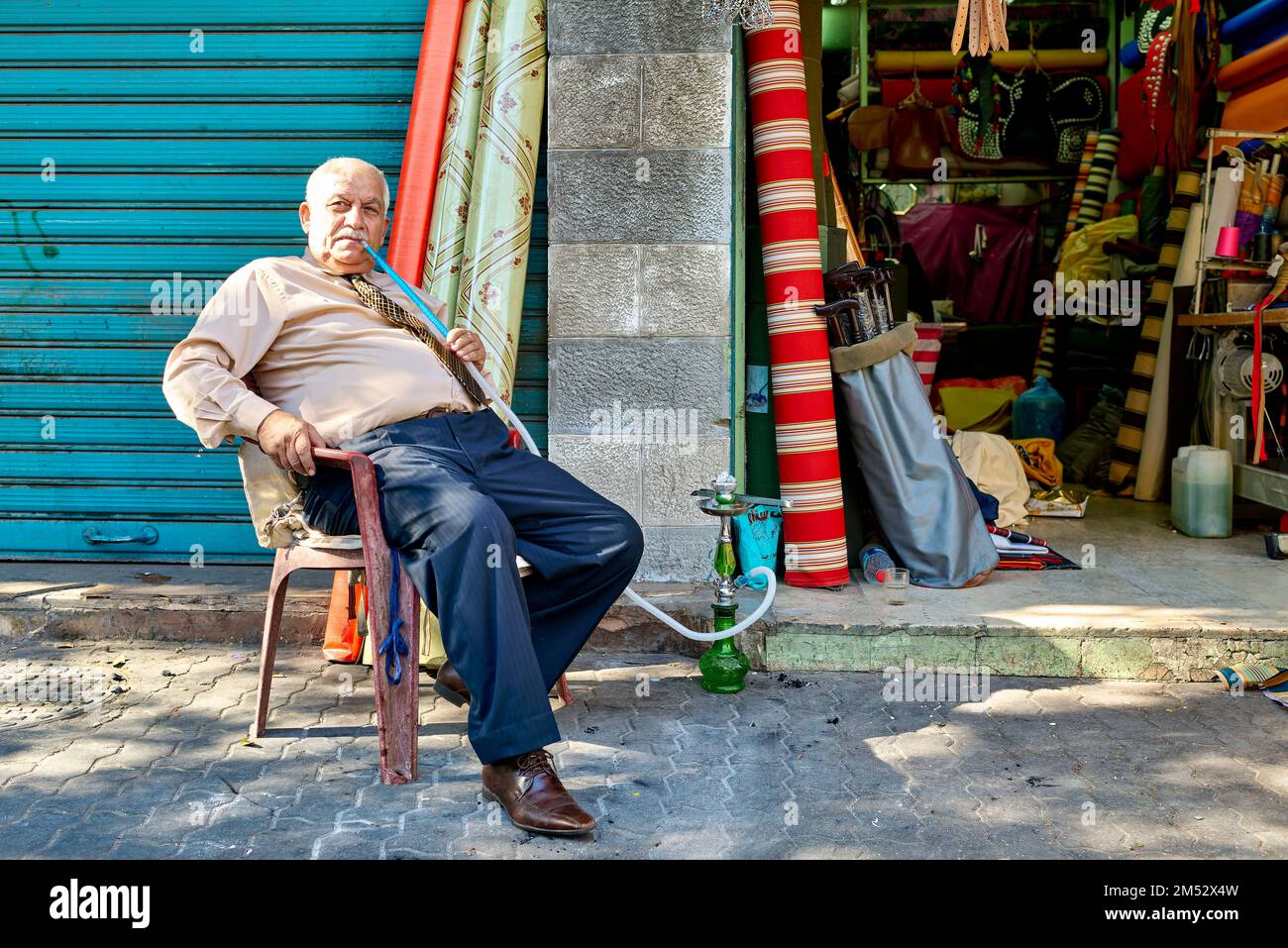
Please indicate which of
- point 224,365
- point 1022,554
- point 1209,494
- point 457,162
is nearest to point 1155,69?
point 1209,494

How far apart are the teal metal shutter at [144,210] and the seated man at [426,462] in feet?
4.65

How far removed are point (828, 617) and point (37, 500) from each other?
3.42 meters

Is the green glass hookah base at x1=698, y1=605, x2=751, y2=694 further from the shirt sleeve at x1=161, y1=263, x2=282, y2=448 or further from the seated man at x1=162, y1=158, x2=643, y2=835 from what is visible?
the shirt sleeve at x1=161, y1=263, x2=282, y2=448

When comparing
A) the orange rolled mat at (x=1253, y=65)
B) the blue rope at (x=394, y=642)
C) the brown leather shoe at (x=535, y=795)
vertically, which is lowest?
the brown leather shoe at (x=535, y=795)

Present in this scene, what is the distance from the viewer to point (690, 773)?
3.51 meters

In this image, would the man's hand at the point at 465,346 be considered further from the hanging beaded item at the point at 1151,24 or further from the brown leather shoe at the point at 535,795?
→ the hanging beaded item at the point at 1151,24

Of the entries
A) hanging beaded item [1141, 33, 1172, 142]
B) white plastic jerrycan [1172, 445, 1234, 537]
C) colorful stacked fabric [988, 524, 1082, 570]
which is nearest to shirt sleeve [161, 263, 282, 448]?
colorful stacked fabric [988, 524, 1082, 570]

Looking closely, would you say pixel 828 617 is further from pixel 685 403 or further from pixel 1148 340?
pixel 1148 340

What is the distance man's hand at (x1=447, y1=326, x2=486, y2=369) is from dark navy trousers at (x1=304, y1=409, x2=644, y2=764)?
0.19 metres

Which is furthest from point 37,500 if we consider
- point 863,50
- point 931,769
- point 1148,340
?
point 863,50

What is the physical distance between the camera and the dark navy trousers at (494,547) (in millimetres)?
3191

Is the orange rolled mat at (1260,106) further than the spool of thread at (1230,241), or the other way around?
the orange rolled mat at (1260,106)

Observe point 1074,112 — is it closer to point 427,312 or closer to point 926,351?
point 926,351

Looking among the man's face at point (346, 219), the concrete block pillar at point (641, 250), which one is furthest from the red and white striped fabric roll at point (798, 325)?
the man's face at point (346, 219)
